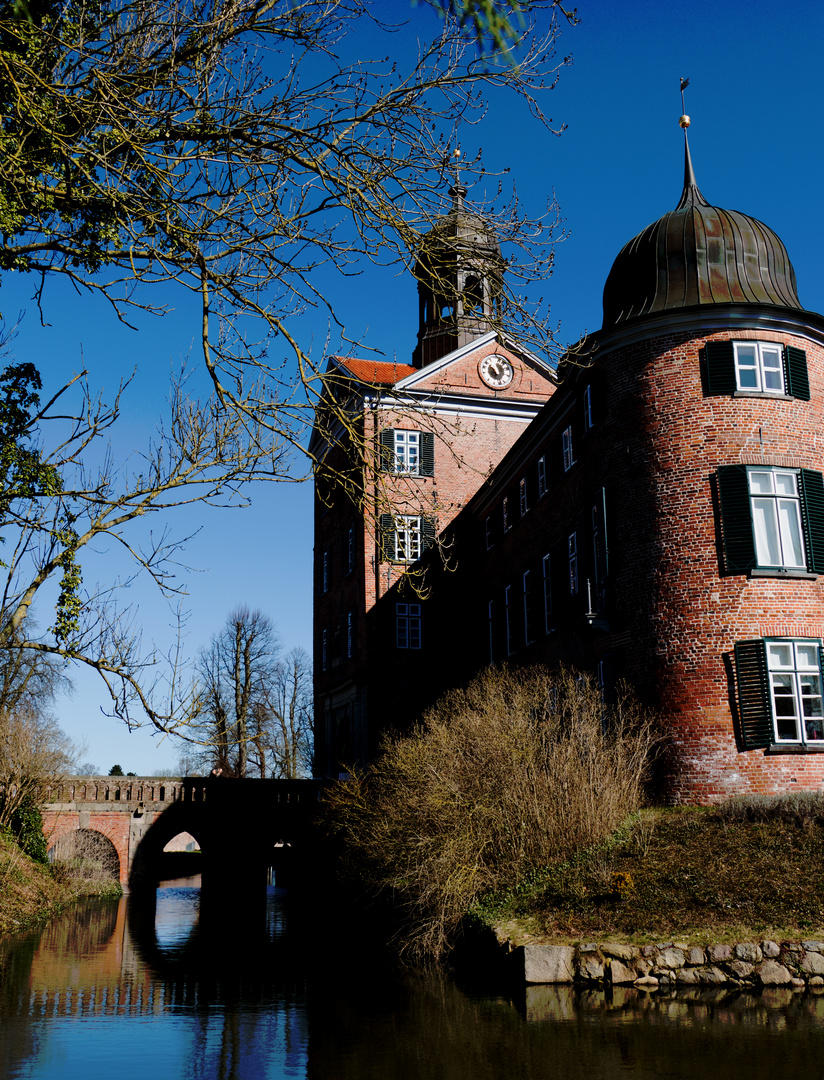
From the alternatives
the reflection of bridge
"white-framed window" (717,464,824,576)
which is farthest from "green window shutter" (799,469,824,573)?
the reflection of bridge

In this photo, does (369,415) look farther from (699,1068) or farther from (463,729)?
(463,729)

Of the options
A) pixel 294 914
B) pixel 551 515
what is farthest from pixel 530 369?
pixel 294 914

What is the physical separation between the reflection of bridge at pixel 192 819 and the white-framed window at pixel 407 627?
6.04m

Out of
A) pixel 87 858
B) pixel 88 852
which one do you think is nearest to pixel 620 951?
pixel 87 858

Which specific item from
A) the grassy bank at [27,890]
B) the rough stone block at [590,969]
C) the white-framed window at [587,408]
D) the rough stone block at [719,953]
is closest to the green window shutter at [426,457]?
the white-framed window at [587,408]

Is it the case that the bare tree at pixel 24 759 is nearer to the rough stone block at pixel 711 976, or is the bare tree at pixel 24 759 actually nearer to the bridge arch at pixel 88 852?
the bridge arch at pixel 88 852

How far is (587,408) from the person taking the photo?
24.7 metres

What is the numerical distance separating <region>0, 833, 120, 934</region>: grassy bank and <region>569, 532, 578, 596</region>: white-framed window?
1580cm

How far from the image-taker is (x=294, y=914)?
109 ft

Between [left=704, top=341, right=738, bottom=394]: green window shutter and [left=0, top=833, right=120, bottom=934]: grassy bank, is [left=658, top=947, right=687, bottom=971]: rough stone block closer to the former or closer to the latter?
[left=704, top=341, right=738, bottom=394]: green window shutter

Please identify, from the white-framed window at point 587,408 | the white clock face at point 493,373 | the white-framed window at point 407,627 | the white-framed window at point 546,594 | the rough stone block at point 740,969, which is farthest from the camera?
the white clock face at point 493,373

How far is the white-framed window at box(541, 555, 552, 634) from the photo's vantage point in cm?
2764

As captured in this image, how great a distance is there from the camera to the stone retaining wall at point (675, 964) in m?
14.1

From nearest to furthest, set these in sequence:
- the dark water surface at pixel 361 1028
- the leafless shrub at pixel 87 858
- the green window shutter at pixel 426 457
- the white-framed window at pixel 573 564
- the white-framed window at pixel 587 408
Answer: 1. the dark water surface at pixel 361 1028
2. the white-framed window at pixel 587 408
3. the white-framed window at pixel 573 564
4. the leafless shrub at pixel 87 858
5. the green window shutter at pixel 426 457
